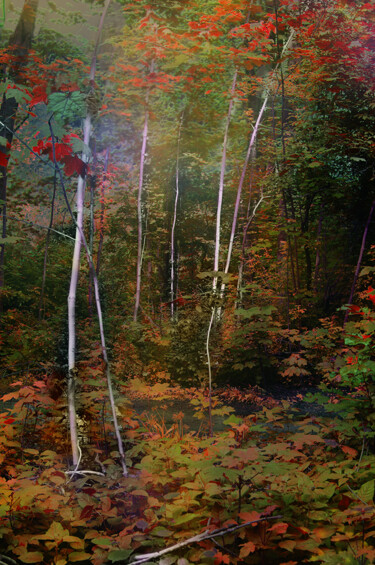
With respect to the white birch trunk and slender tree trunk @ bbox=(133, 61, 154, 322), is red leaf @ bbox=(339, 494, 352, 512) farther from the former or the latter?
slender tree trunk @ bbox=(133, 61, 154, 322)

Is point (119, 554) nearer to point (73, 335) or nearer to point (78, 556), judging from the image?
point (78, 556)

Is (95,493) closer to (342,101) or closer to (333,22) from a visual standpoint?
(342,101)

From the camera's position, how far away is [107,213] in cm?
408

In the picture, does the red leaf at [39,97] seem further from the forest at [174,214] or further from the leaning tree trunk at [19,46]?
A: the leaning tree trunk at [19,46]

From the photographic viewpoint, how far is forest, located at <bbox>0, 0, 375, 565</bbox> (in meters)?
2.40

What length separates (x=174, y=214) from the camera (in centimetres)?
509

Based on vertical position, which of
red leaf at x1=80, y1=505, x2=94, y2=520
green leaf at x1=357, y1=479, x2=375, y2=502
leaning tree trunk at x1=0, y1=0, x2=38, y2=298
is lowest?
red leaf at x1=80, y1=505, x2=94, y2=520

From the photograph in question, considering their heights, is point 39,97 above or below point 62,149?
above

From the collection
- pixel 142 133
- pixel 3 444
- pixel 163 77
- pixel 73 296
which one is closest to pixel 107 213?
pixel 142 133

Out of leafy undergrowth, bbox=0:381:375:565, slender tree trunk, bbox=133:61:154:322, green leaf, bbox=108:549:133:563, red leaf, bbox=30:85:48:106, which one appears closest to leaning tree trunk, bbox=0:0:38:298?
slender tree trunk, bbox=133:61:154:322

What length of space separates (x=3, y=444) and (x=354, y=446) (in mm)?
1674

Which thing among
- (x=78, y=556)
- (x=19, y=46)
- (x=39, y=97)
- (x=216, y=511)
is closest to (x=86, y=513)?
(x=78, y=556)

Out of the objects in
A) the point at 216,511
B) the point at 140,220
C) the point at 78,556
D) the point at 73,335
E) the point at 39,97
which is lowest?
the point at 78,556

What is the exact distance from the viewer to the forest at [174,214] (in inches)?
94.3
